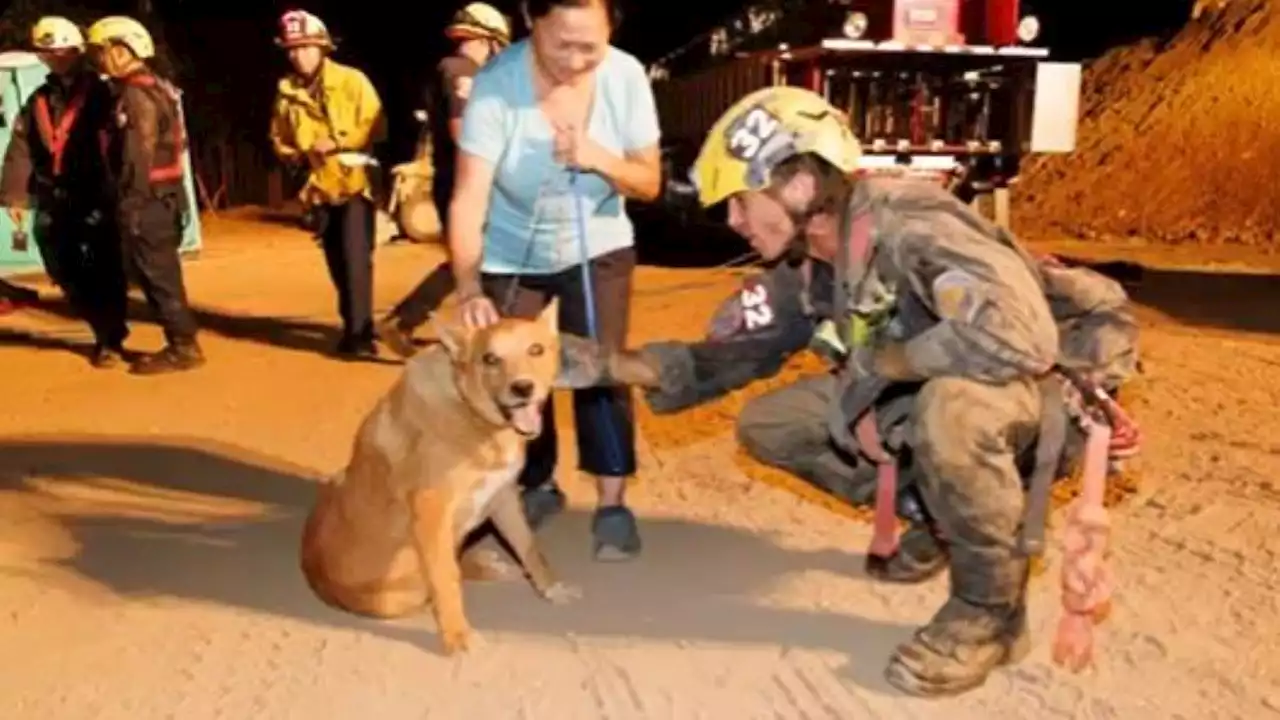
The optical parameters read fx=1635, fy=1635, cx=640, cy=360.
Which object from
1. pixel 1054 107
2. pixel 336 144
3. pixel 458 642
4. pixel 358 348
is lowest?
pixel 358 348

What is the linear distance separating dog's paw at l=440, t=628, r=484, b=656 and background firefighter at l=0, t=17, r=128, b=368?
574cm

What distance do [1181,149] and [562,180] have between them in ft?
53.0

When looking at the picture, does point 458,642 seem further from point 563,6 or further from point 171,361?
point 171,361

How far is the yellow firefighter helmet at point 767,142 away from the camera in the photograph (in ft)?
13.8

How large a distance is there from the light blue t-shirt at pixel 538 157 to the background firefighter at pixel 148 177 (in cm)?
460

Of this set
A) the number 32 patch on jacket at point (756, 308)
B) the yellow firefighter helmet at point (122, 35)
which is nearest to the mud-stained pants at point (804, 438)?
the number 32 patch on jacket at point (756, 308)

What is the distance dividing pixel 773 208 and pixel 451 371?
3.46ft

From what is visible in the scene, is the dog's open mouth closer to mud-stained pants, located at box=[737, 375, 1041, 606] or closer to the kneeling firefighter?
the kneeling firefighter

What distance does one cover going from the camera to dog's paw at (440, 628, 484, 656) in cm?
452

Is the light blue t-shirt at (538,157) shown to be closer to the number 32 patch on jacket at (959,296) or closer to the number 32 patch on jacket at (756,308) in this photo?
the number 32 patch on jacket at (756,308)

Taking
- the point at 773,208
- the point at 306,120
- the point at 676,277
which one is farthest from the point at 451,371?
the point at 676,277

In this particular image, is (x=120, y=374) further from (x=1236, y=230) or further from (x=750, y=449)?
(x=1236, y=230)

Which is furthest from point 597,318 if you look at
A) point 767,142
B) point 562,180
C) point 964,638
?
point 964,638

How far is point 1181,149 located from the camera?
19.6 meters
